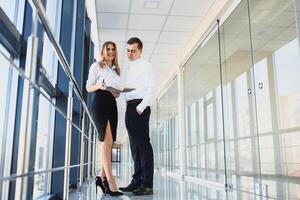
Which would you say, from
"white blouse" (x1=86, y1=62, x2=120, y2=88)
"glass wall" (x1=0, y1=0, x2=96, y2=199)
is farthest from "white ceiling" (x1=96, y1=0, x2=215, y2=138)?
"white blouse" (x1=86, y1=62, x2=120, y2=88)

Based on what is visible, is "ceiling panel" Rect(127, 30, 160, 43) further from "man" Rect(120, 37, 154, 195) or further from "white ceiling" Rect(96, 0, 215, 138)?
"man" Rect(120, 37, 154, 195)

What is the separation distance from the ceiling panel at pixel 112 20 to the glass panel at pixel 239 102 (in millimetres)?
1169

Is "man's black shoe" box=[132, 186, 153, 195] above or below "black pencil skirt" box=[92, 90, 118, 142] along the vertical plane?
below

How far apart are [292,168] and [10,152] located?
225cm

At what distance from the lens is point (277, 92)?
2754mm

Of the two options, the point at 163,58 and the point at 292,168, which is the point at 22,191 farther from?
the point at 163,58

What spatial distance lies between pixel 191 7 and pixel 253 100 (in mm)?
1204

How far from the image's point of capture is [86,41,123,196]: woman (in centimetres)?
171

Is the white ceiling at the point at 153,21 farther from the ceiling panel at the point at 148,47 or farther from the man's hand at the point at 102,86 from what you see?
the man's hand at the point at 102,86

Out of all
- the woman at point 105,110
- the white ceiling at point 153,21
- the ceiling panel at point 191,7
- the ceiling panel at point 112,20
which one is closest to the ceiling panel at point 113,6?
the white ceiling at point 153,21

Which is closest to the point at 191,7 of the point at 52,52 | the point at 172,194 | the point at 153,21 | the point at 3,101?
the point at 153,21

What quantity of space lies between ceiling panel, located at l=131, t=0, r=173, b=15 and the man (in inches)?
56.2

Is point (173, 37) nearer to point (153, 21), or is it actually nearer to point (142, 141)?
point (153, 21)

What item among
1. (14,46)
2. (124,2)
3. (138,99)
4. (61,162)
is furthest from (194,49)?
(14,46)
